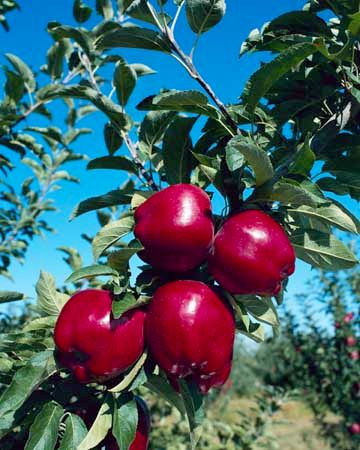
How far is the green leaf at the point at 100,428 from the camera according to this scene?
83 cm

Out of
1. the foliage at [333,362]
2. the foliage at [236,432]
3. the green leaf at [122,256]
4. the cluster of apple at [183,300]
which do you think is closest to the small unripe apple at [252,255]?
the cluster of apple at [183,300]

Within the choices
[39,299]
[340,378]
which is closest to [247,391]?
[340,378]

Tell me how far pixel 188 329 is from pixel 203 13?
25.3 inches

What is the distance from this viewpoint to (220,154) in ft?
3.39

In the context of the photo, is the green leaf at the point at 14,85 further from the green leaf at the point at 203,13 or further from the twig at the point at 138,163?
the green leaf at the point at 203,13


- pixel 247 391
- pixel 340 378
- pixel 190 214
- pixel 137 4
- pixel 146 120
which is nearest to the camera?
pixel 190 214

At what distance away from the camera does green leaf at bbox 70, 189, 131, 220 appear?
3.38 feet

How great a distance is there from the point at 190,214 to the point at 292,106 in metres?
0.39

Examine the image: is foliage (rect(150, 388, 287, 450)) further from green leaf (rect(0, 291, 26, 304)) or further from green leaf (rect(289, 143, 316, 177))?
green leaf (rect(289, 143, 316, 177))

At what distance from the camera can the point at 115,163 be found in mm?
1129

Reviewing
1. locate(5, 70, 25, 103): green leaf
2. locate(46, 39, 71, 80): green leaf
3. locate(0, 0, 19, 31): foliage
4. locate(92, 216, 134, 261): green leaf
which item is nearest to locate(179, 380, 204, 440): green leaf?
locate(92, 216, 134, 261): green leaf

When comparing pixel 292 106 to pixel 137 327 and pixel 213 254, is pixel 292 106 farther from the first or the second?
pixel 137 327

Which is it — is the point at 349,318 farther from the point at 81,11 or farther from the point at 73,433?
the point at 73,433

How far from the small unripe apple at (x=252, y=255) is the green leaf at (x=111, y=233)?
A: 0.20m
